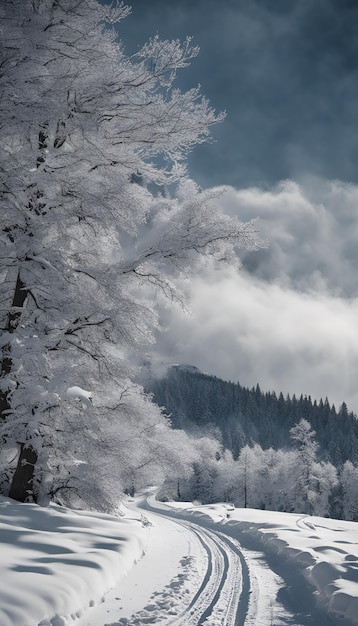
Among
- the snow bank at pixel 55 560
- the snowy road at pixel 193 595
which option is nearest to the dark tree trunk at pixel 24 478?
the snow bank at pixel 55 560

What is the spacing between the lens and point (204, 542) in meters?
12.9

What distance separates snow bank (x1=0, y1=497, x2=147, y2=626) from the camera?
428 centimetres

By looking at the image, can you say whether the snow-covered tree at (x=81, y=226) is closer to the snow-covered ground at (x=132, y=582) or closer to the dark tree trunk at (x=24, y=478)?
the dark tree trunk at (x=24, y=478)

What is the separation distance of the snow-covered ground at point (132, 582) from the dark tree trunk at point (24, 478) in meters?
0.49

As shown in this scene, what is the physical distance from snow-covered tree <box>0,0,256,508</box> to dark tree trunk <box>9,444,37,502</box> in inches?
1.0

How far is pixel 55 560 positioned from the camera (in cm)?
567

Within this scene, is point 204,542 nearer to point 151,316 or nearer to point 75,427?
point 75,427

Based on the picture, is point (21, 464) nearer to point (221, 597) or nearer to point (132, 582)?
point (132, 582)

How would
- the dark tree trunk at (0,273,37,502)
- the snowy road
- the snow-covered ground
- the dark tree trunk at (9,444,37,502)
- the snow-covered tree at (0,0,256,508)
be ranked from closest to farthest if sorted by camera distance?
the snow-covered ground
the snowy road
the snow-covered tree at (0,0,256,508)
the dark tree trunk at (0,273,37,502)
the dark tree trunk at (9,444,37,502)

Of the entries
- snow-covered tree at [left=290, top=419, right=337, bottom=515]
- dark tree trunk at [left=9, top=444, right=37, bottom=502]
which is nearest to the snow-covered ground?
dark tree trunk at [left=9, top=444, right=37, bottom=502]

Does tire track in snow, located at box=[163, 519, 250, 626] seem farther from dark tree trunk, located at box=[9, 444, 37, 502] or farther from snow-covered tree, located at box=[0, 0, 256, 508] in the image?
dark tree trunk, located at box=[9, 444, 37, 502]

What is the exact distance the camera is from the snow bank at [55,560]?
428 cm

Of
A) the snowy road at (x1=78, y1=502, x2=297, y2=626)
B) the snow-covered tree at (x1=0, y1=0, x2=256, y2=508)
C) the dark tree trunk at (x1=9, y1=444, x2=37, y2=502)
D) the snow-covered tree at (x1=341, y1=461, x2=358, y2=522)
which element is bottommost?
the snow-covered tree at (x1=341, y1=461, x2=358, y2=522)

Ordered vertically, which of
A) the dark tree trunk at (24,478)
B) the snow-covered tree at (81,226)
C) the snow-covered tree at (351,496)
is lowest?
the snow-covered tree at (351,496)
